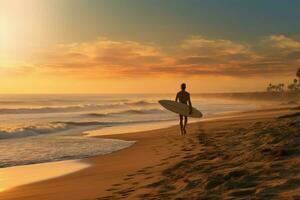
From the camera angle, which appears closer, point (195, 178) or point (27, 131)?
point (195, 178)

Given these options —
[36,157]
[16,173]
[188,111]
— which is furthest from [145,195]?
[188,111]

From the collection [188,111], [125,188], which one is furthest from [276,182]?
[188,111]

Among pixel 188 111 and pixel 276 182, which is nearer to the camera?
pixel 276 182

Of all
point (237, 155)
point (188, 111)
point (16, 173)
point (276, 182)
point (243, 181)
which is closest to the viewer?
point (276, 182)

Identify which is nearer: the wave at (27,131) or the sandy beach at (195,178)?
the sandy beach at (195,178)

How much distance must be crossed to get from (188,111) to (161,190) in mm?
11241

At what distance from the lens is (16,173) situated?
34.6 ft

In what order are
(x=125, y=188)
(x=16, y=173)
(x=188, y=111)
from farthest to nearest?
(x=188, y=111) < (x=16, y=173) < (x=125, y=188)

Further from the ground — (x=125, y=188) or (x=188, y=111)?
(x=188, y=111)

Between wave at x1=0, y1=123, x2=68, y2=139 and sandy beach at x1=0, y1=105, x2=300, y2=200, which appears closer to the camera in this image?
sandy beach at x1=0, y1=105, x2=300, y2=200

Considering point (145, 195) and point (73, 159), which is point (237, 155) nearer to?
point (145, 195)

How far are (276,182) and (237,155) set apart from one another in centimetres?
321

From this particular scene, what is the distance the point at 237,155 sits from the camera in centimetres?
895

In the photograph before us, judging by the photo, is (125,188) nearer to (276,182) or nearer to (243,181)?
(243,181)
